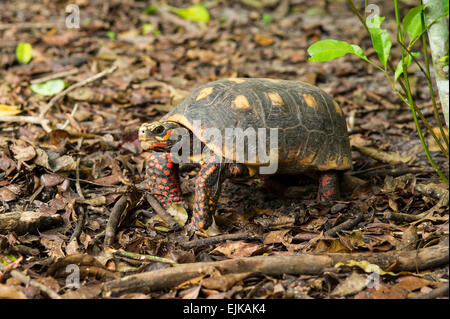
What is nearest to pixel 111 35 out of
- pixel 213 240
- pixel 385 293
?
pixel 213 240

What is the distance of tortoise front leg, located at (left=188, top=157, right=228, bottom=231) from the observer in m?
4.59

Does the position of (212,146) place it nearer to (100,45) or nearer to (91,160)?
(91,160)

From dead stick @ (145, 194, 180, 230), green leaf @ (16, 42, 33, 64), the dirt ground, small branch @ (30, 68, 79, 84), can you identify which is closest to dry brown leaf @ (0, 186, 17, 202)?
the dirt ground

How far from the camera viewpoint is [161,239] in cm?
451

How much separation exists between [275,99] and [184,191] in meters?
1.53

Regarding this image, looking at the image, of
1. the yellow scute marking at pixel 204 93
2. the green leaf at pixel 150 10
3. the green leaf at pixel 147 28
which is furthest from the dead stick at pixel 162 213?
the green leaf at pixel 150 10

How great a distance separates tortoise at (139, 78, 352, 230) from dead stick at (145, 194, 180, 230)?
0.28 ft

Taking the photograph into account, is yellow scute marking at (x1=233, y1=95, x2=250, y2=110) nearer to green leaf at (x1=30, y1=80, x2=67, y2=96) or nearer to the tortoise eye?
the tortoise eye

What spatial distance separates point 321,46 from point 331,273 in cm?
170

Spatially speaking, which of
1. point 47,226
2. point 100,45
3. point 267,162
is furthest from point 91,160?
point 100,45

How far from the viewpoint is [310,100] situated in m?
5.18

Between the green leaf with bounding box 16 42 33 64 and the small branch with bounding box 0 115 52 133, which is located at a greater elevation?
the green leaf with bounding box 16 42 33 64

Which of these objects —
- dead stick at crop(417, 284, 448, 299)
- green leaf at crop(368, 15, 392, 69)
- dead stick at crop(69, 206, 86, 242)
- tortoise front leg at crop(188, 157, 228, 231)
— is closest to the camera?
dead stick at crop(417, 284, 448, 299)

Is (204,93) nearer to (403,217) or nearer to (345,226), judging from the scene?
(345,226)
